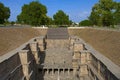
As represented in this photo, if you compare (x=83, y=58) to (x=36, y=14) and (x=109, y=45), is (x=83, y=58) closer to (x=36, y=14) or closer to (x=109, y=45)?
(x=109, y=45)

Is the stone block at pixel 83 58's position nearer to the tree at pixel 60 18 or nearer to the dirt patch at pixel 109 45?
the dirt patch at pixel 109 45

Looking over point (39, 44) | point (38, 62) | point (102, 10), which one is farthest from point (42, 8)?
point (38, 62)

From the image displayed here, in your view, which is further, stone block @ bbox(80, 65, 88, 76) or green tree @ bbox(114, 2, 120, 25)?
green tree @ bbox(114, 2, 120, 25)

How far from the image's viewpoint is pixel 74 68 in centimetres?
3341

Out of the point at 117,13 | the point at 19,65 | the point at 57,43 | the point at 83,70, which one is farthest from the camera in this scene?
the point at 117,13

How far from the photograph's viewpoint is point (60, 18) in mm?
113438

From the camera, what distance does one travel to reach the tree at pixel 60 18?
373 ft

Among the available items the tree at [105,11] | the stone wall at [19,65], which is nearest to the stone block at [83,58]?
the stone wall at [19,65]

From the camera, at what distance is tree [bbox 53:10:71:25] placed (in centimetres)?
11369

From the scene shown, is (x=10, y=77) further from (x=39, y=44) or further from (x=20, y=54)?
(x=39, y=44)

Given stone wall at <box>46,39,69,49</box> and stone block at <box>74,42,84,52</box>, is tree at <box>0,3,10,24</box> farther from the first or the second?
stone block at <box>74,42,84,52</box>

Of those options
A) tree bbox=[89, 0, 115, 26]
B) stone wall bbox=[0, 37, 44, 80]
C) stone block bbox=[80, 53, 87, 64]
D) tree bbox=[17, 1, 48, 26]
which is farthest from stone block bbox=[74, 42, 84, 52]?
tree bbox=[17, 1, 48, 26]

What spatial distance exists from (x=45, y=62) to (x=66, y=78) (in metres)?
5.73

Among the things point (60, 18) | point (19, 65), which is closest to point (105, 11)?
point (60, 18)
